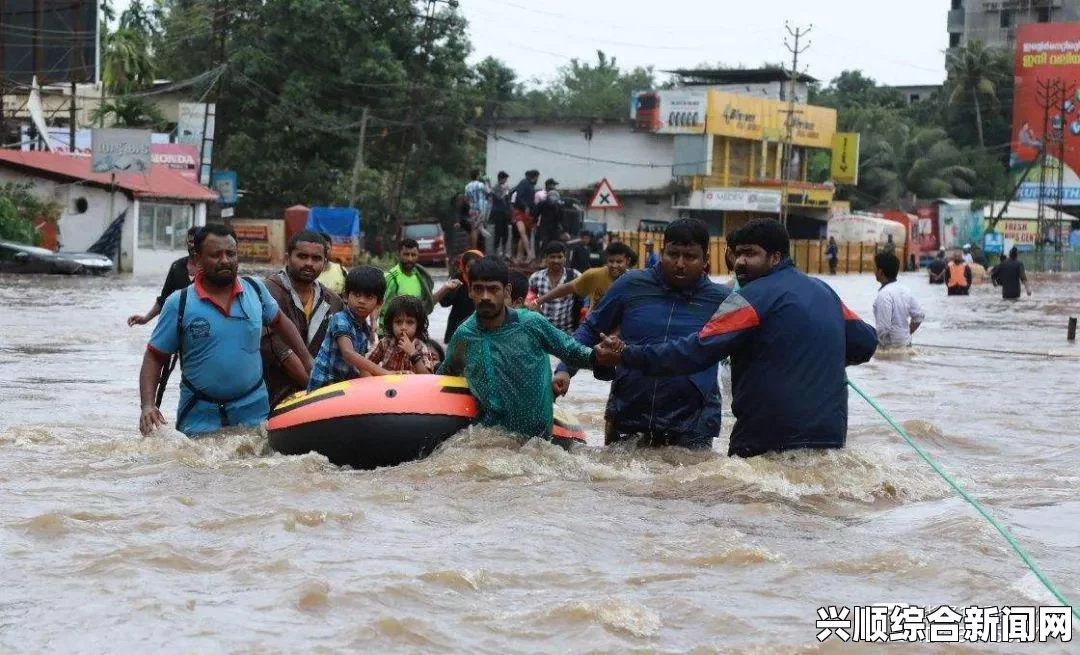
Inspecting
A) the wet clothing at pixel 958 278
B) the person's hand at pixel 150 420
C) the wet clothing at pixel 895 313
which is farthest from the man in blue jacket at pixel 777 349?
the wet clothing at pixel 958 278

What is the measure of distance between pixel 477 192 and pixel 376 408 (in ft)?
38.4

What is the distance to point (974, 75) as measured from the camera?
9450 centimetres

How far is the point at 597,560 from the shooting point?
6762 millimetres

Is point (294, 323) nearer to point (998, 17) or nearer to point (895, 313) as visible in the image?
point (895, 313)

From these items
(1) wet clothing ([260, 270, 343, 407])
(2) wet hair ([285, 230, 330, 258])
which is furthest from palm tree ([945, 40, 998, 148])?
(2) wet hair ([285, 230, 330, 258])

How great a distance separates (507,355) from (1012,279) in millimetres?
33940

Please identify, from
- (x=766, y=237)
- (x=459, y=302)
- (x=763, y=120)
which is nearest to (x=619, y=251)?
(x=459, y=302)

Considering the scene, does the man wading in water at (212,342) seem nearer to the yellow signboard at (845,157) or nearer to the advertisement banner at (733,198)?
the advertisement banner at (733,198)

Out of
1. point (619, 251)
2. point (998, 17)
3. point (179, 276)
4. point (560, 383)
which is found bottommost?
point (560, 383)

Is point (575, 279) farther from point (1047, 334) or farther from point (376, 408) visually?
point (1047, 334)

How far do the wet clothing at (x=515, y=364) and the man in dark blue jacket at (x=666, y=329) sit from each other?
16cm

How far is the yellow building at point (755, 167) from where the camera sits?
6788cm

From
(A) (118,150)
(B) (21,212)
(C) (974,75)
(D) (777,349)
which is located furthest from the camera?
(C) (974,75)

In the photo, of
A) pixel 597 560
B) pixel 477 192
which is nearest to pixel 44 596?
pixel 597 560
